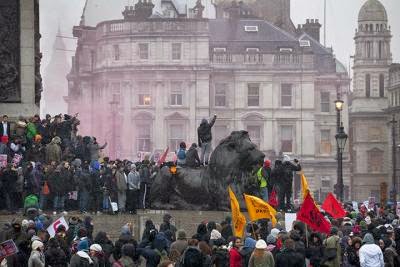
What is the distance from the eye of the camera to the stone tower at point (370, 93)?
15525 centimetres

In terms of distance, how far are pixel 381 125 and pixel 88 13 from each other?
39153 mm

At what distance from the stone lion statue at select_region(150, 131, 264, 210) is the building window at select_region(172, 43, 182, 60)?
7623 cm

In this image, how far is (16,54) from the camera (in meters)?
43.4

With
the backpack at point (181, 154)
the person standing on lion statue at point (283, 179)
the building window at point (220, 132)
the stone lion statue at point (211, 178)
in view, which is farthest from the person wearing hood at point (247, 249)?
the building window at point (220, 132)

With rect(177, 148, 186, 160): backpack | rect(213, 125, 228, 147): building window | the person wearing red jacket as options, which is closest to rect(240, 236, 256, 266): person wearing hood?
the person wearing red jacket

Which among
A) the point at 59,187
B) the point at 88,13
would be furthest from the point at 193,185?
the point at 88,13

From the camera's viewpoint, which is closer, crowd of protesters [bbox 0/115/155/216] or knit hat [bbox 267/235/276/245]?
knit hat [bbox 267/235/276/245]

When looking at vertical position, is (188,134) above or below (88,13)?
below

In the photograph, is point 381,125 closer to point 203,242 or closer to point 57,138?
point 57,138

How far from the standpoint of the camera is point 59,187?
41.1 metres

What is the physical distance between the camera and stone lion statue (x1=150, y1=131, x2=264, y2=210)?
4125cm

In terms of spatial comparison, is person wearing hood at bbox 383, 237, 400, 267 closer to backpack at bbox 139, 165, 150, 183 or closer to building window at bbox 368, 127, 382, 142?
backpack at bbox 139, 165, 150, 183

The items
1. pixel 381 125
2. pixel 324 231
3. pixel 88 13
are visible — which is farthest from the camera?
pixel 381 125

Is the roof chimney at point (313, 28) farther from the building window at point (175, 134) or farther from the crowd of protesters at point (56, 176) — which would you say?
the crowd of protesters at point (56, 176)
